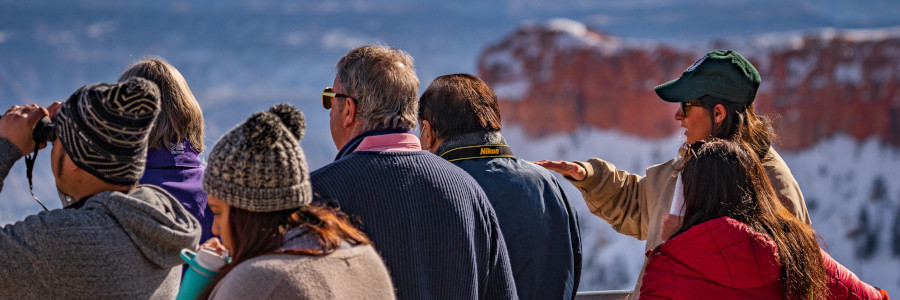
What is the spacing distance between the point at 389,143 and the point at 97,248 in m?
0.70

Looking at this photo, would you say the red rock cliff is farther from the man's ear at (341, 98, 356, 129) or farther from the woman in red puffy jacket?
the man's ear at (341, 98, 356, 129)

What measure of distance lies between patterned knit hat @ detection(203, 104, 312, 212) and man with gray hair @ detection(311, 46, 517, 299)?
13.7 inches

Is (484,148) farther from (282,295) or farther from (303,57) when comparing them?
(303,57)

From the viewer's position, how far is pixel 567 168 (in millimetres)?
2615

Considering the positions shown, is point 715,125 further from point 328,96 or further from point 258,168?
point 258,168

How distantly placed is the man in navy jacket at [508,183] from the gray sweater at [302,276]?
93 centimetres

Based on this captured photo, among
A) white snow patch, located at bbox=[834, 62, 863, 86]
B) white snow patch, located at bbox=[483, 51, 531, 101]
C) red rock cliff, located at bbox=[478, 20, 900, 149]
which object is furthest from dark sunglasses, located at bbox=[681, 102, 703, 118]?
white snow patch, located at bbox=[483, 51, 531, 101]

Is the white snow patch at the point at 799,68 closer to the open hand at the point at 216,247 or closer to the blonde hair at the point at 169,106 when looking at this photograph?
the blonde hair at the point at 169,106

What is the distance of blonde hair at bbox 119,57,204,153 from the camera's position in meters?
2.26

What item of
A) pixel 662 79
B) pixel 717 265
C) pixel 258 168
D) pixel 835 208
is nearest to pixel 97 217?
pixel 258 168

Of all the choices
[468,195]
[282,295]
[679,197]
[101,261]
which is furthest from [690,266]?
[101,261]

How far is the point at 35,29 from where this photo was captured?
19.1 meters

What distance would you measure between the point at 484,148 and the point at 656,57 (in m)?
16.3

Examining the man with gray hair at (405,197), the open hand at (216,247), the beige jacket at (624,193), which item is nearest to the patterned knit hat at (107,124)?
the open hand at (216,247)
